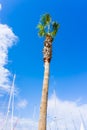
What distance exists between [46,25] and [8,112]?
22.4m

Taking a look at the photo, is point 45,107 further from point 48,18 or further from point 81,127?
point 81,127

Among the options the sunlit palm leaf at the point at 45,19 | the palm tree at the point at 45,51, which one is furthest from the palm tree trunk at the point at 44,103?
the sunlit palm leaf at the point at 45,19

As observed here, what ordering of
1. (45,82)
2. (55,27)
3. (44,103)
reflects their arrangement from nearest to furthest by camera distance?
(44,103), (45,82), (55,27)

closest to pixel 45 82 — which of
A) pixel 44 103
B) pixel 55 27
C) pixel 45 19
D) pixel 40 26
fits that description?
pixel 44 103

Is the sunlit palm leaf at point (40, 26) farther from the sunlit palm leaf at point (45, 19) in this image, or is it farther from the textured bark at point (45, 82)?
the textured bark at point (45, 82)

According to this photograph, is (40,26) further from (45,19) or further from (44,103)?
(44,103)

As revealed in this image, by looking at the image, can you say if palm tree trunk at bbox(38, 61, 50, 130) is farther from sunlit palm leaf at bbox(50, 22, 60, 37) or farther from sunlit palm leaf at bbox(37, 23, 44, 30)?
sunlit palm leaf at bbox(37, 23, 44, 30)

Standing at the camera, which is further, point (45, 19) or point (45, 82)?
point (45, 19)

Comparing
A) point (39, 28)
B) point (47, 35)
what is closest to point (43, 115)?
point (47, 35)

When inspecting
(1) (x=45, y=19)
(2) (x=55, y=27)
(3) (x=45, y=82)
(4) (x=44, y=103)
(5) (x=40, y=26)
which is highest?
(1) (x=45, y=19)

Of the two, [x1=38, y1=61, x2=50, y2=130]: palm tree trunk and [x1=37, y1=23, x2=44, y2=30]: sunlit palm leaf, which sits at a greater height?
[x1=37, y1=23, x2=44, y2=30]: sunlit palm leaf

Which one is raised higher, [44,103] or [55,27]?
[55,27]

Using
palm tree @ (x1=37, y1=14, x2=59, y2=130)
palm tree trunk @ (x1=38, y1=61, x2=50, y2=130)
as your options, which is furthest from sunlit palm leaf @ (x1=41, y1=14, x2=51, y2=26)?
palm tree trunk @ (x1=38, y1=61, x2=50, y2=130)

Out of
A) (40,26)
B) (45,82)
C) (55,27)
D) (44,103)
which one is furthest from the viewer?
(55,27)
